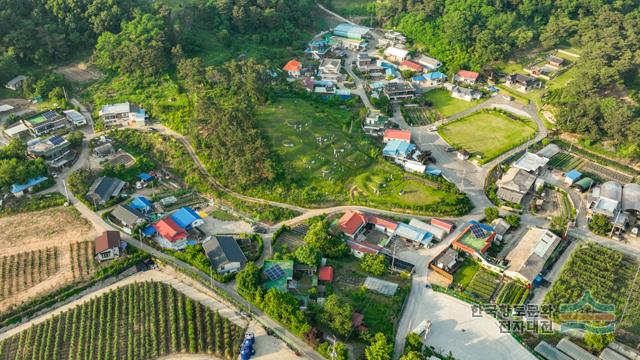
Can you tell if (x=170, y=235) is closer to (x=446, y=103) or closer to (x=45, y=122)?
(x=45, y=122)

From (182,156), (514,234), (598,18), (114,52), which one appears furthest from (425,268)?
(598,18)

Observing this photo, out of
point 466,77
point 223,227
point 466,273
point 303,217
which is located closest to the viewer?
point 466,273

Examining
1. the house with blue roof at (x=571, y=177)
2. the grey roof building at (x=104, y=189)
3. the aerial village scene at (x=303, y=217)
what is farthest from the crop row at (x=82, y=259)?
the house with blue roof at (x=571, y=177)

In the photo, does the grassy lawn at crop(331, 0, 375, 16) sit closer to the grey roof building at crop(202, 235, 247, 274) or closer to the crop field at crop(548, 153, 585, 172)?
the crop field at crop(548, 153, 585, 172)

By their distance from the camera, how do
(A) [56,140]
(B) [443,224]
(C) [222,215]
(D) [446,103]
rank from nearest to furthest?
(B) [443,224] < (C) [222,215] < (A) [56,140] < (D) [446,103]

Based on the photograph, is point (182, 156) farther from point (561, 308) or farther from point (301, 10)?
point (301, 10)

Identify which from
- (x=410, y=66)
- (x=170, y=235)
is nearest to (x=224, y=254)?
(x=170, y=235)
